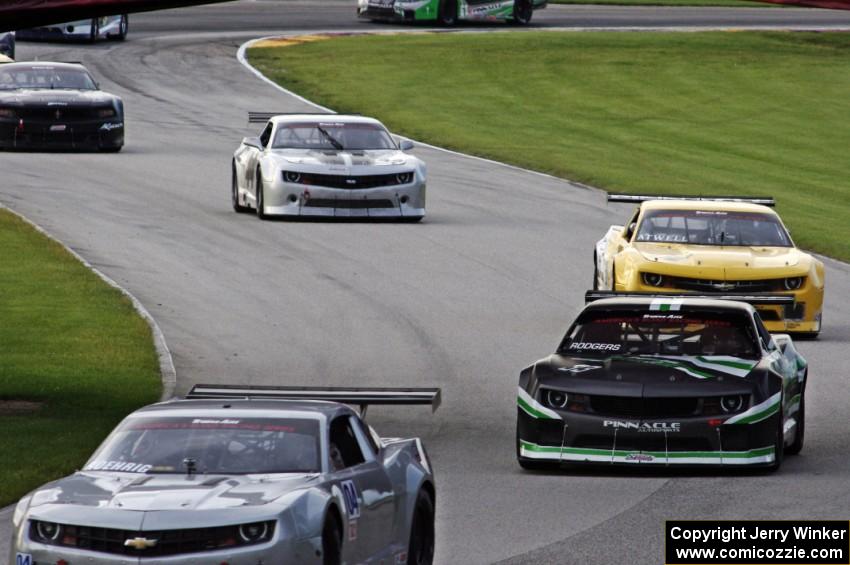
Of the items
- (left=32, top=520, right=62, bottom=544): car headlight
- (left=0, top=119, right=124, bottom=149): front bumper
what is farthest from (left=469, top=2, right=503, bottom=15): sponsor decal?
(left=32, top=520, right=62, bottom=544): car headlight

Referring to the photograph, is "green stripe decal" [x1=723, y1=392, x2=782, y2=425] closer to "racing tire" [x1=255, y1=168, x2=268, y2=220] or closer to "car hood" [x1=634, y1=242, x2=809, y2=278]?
"car hood" [x1=634, y1=242, x2=809, y2=278]

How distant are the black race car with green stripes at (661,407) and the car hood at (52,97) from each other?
786 inches

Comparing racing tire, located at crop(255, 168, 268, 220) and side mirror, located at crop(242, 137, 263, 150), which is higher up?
side mirror, located at crop(242, 137, 263, 150)

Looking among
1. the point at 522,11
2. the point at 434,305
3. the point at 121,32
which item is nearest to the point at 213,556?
the point at 434,305

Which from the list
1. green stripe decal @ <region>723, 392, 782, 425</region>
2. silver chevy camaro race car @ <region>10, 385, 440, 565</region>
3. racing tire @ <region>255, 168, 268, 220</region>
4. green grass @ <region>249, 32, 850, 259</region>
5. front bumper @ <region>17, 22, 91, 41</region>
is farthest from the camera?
front bumper @ <region>17, 22, 91, 41</region>

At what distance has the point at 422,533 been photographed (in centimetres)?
1053

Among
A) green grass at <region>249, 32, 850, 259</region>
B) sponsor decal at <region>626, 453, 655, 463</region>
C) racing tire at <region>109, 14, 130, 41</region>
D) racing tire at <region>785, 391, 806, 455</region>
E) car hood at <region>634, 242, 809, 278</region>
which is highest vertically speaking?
sponsor decal at <region>626, 453, 655, 463</region>

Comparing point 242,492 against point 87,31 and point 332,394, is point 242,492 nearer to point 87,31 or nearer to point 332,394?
point 332,394

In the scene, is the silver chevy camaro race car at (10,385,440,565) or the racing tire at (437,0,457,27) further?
the racing tire at (437,0,457,27)

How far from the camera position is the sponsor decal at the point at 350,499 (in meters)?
9.49

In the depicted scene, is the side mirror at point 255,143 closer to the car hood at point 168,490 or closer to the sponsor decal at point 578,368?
the sponsor decal at point 578,368

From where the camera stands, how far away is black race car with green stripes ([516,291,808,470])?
527 inches

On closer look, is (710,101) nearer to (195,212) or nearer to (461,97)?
(461,97)

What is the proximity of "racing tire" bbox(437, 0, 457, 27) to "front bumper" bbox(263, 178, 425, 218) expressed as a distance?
3248cm
